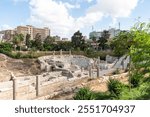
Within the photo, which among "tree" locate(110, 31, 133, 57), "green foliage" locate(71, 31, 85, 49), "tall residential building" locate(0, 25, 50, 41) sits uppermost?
"tall residential building" locate(0, 25, 50, 41)

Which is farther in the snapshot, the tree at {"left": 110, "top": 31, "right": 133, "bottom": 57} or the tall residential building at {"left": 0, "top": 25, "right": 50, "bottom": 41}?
the tall residential building at {"left": 0, "top": 25, "right": 50, "bottom": 41}

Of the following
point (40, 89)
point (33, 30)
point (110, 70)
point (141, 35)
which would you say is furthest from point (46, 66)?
point (33, 30)

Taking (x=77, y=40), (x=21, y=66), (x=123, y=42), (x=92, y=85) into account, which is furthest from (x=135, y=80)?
(x=77, y=40)

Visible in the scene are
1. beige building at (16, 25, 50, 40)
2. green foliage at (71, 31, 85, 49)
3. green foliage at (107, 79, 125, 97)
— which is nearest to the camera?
green foliage at (107, 79, 125, 97)

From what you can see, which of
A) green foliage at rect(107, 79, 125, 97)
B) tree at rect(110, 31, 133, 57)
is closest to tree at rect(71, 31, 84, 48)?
tree at rect(110, 31, 133, 57)

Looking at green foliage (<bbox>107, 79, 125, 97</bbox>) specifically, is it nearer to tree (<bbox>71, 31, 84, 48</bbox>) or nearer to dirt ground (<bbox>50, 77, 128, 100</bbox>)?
dirt ground (<bbox>50, 77, 128, 100</bbox>)

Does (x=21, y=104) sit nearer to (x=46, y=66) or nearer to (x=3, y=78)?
(x=3, y=78)

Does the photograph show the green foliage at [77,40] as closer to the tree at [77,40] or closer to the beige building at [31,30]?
the tree at [77,40]

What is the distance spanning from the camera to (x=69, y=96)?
16.9 metres

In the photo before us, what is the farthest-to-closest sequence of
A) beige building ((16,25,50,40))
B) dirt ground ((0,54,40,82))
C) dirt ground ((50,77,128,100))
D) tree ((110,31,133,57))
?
beige building ((16,25,50,40))
dirt ground ((0,54,40,82))
dirt ground ((50,77,128,100))
tree ((110,31,133,57))

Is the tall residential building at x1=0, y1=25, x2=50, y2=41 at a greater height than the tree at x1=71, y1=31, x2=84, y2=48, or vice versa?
the tall residential building at x1=0, y1=25, x2=50, y2=41

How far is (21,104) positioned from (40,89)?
11.6 m

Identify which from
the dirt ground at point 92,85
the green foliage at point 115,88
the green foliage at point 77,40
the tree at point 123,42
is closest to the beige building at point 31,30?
the green foliage at point 77,40

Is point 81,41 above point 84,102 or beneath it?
above
